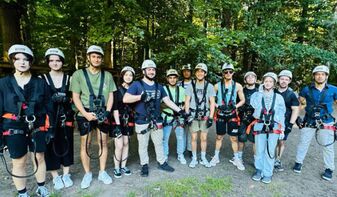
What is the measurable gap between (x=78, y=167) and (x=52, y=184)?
0.83 meters

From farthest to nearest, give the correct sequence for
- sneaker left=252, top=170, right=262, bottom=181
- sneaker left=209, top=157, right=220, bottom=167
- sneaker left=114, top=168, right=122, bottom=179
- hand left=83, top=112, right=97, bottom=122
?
sneaker left=209, top=157, right=220, bottom=167 → sneaker left=252, top=170, right=262, bottom=181 → sneaker left=114, top=168, right=122, bottom=179 → hand left=83, top=112, right=97, bottom=122

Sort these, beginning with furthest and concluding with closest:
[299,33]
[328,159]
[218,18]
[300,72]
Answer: [300,72], [299,33], [218,18], [328,159]

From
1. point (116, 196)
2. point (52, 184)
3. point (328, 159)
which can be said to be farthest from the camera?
point (328, 159)

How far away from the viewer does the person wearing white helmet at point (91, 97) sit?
4.31m

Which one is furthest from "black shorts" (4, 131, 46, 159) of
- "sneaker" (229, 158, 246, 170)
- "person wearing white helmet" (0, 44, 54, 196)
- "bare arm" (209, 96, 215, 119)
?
"sneaker" (229, 158, 246, 170)

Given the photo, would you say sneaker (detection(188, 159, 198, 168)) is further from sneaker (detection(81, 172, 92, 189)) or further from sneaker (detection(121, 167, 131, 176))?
sneaker (detection(81, 172, 92, 189))

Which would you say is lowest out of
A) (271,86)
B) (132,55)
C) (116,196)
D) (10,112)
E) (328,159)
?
(116,196)

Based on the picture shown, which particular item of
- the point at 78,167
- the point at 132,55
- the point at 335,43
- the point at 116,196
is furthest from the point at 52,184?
the point at 335,43

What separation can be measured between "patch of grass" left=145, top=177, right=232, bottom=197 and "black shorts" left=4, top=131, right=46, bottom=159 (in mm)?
2007

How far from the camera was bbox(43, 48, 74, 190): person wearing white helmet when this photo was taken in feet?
13.8

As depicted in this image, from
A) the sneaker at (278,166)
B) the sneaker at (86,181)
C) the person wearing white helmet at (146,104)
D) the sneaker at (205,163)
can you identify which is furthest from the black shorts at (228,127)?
the sneaker at (86,181)

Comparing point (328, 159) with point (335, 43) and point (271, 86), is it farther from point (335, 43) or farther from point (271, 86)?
point (335, 43)

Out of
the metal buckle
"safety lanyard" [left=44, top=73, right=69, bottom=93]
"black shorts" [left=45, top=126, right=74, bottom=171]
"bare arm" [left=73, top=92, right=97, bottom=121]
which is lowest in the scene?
"black shorts" [left=45, top=126, right=74, bottom=171]

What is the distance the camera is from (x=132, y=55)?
15.8m
